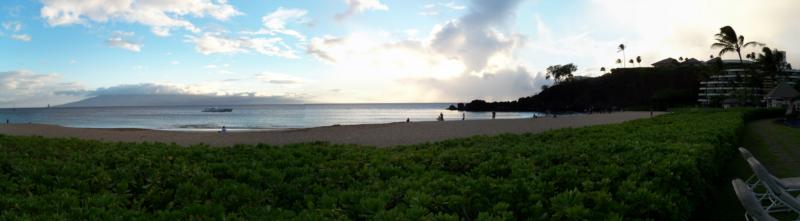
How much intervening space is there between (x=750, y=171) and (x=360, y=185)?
24.2ft

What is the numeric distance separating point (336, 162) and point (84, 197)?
2207 mm

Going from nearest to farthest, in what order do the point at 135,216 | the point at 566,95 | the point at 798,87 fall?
1. the point at 135,216
2. the point at 798,87
3. the point at 566,95

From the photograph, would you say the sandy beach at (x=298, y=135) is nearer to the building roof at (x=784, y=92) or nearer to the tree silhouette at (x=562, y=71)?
the building roof at (x=784, y=92)

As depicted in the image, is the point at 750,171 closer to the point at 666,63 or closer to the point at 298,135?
the point at 298,135

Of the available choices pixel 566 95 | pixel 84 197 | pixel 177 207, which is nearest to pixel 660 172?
pixel 177 207

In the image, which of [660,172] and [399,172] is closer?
[660,172]

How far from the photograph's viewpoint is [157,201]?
3705 millimetres

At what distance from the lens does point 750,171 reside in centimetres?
827

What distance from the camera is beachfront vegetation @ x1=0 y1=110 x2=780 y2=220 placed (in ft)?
9.88

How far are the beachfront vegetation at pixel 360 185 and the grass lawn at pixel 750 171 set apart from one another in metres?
0.47

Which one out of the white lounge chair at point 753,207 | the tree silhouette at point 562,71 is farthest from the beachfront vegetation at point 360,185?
the tree silhouette at point 562,71

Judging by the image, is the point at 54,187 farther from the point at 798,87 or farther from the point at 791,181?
the point at 798,87

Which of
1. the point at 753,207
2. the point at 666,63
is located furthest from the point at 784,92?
the point at 666,63

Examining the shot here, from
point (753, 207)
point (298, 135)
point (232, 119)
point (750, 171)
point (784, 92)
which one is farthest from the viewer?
point (232, 119)
